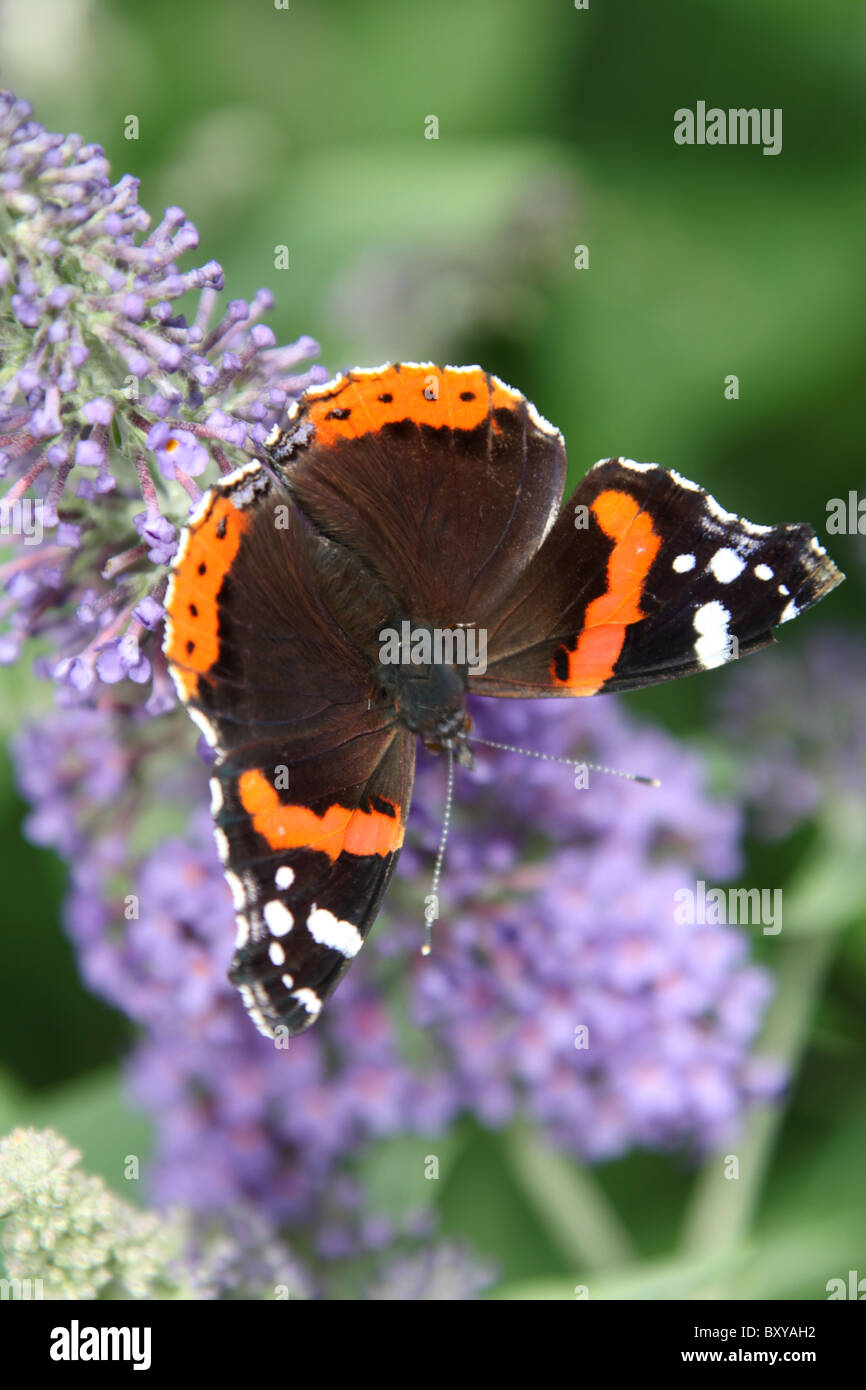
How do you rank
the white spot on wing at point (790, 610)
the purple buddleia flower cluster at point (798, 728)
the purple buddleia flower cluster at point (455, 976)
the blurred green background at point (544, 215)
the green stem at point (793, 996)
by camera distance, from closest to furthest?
the white spot on wing at point (790, 610), the purple buddleia flower cluster at point (455, 976), the green stem at point (793, 996), the purple buddleia flower cluster at point (798, 728), the blurred green background at point (544, 215)

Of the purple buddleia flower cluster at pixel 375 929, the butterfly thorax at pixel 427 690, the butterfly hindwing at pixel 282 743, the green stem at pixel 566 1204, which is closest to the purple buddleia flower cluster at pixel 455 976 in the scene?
the purple buddleia flower cluster at pixel 375 929

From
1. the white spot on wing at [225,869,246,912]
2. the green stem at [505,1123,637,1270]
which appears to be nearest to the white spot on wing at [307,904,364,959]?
the white spot on wing at [225,869,246,912]

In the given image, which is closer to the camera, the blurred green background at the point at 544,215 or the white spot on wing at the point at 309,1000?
the white spot on wing at the point at 309,1000

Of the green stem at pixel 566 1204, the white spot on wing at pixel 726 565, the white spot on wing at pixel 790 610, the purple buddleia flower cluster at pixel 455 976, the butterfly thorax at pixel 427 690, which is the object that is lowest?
the green stem at pixel 566 1204

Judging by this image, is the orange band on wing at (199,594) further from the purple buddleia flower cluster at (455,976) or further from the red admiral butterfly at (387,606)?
the purple buddleia flower cluster at (455,976)

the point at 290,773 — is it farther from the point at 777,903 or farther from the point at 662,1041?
the point at 777,903

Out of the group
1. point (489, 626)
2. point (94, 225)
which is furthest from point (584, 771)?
point (94, 225)

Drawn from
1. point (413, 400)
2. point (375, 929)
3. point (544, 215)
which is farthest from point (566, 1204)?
point (544, 215)
